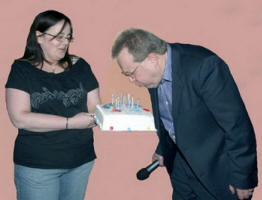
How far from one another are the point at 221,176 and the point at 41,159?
112cm

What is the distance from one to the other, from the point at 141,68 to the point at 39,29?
79 cm

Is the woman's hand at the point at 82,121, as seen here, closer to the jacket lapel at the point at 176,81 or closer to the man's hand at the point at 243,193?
the jacket lapel at the point at 176,81

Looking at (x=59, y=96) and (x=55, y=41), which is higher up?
(x=55, y=41)

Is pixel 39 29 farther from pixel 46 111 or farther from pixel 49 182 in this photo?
pixel 49 182

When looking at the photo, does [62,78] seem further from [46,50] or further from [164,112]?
[164,112]

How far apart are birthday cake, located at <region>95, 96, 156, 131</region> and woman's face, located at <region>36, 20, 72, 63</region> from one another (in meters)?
0.44

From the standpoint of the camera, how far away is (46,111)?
2191mm

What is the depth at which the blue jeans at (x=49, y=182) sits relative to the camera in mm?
2182

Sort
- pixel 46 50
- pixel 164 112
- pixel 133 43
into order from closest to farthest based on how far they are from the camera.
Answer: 1. pixel 133 43
2. pixel 164 112
3. pixel 46 50

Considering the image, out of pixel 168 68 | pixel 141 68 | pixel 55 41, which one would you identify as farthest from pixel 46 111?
pixel 168 68

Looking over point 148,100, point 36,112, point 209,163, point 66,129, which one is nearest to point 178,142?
point 209,163

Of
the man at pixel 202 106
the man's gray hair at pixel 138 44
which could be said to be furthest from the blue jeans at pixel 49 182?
the man's gray hair at pixel 138 44

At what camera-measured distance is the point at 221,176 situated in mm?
1992

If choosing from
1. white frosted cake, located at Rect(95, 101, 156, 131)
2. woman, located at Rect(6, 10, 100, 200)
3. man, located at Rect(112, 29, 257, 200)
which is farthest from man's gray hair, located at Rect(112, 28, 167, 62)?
woman, located at Rect(6, 10, 100, 200)
